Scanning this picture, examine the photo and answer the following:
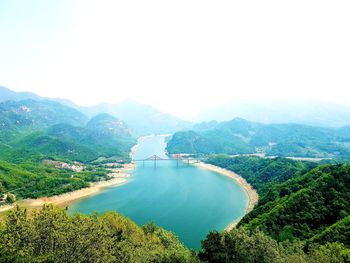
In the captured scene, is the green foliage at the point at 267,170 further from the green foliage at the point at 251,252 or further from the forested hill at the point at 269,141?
the forested hill at the point at 269,141

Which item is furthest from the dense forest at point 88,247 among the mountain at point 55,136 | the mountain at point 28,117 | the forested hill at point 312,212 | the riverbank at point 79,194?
the mountain at point 28,117

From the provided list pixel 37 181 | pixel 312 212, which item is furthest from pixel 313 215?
pixel 37 181

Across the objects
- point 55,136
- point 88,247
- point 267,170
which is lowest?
point 55,136

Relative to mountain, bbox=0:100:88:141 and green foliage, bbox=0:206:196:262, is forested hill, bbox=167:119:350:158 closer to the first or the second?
mountain, bbox=0:100:88:141

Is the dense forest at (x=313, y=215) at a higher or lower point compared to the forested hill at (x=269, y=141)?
higher

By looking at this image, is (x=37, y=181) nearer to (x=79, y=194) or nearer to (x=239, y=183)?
(x=79, y=194)
